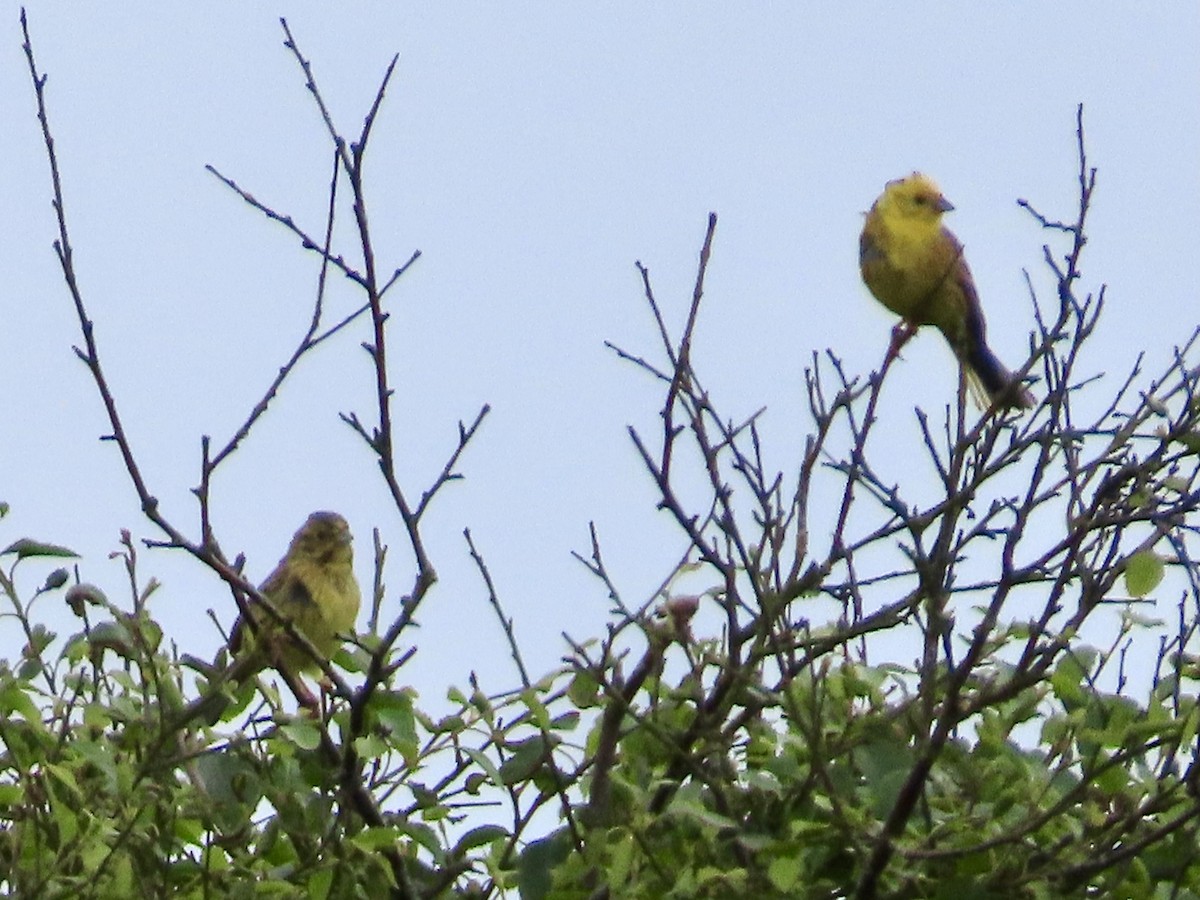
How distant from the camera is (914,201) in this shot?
761 centimetres

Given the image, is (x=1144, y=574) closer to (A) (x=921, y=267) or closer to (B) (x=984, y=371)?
(A) (x=921, y=267)

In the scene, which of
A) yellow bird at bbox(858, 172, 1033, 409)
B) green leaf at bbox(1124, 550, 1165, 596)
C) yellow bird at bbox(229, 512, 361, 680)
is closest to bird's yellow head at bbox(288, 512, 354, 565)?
yellow bird at bbox(229, 512, 361, 680)

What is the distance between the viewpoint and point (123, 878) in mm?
3021

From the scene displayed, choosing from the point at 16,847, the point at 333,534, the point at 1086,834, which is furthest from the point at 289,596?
the point at 1086,834

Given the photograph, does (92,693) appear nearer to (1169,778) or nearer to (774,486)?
(774,486)

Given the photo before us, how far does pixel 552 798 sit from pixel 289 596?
3.89 metres

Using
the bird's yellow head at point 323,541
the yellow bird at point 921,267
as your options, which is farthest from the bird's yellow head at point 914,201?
the bird's yellow head at point 323,541

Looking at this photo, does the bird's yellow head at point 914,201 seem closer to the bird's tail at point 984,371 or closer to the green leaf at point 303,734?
the bird's tail at point 984,371

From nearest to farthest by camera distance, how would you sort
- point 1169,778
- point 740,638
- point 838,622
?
1. point 1169,778
2. point 740,638
3. point 838,622

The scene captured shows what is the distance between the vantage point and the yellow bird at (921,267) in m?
7.17

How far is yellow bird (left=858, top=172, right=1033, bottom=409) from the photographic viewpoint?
7.17m

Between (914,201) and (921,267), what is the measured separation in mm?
473

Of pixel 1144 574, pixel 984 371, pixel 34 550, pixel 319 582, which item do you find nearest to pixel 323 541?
pixel 319 582

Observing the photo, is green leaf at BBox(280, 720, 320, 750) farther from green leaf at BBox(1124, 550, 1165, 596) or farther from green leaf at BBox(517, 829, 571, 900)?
green leaf at BBox(1124, 550, 1165, 596)
